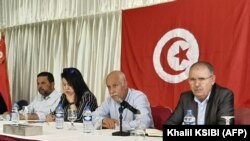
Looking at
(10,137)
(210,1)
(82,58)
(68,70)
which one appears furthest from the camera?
(82,58)

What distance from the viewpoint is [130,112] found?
3.65m

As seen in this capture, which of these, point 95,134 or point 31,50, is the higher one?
point 31,50

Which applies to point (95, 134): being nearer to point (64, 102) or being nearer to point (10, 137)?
point (10, 137)

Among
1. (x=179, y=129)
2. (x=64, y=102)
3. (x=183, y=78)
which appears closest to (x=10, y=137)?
(x=64, y=102)

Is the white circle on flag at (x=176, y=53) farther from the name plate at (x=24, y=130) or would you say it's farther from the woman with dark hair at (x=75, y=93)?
the name plate at (x=24, y=130)

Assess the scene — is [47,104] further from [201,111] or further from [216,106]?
[216,106]

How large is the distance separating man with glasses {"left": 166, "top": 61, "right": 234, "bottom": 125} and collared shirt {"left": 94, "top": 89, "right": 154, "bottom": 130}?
0.39 m


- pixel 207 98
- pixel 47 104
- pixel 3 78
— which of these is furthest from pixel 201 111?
Answer: pixel 3 78

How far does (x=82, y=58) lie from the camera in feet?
20.6

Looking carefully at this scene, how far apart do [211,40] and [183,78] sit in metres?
0.61

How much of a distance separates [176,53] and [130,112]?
1.49 m

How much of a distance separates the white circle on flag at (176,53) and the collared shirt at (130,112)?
1210 millimetres

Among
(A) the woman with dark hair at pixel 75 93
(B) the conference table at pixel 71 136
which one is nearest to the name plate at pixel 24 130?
(B) the conference table at pixel 71 136

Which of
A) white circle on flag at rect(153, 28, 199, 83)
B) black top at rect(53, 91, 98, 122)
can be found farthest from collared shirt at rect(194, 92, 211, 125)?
white circle on flag at rect(153, 28, 199, 83)
